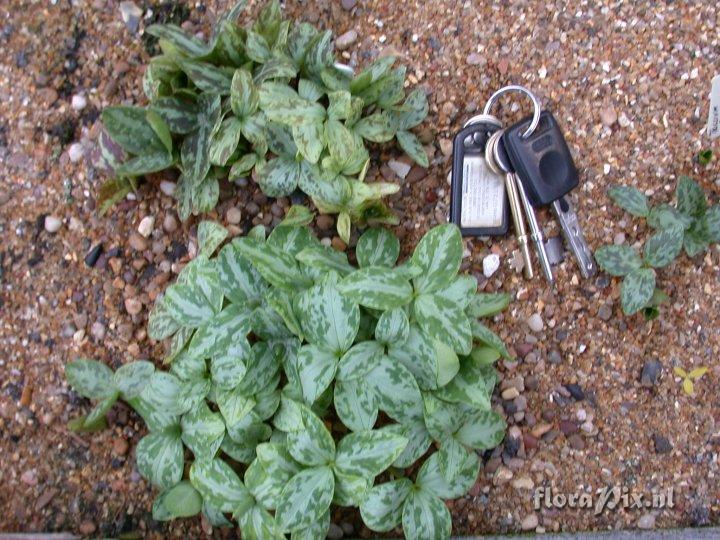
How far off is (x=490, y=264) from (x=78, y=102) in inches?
37.5

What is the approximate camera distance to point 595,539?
155 cm

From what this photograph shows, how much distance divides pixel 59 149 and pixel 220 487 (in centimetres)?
80

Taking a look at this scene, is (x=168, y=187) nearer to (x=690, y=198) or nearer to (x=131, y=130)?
(x=131, y=130)

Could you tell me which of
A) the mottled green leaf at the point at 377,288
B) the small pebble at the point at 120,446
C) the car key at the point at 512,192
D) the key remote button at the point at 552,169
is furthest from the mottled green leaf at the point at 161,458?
the key remote button at the point at 552,169

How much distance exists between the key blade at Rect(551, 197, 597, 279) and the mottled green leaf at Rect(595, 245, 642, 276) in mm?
38

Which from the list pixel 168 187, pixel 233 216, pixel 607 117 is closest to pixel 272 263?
pixel 233 216

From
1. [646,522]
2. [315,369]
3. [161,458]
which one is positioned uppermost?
[315,369]

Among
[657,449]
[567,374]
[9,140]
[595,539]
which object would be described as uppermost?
[9,140]

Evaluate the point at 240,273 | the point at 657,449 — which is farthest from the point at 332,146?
the point at 657,449

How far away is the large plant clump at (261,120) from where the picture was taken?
1442mm

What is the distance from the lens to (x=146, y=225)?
1.60 metres

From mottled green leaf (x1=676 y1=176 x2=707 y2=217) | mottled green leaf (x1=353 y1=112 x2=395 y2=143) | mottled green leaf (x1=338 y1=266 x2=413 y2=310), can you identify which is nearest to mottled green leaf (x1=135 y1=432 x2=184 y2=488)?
mottled green leaf (x1=338 y1=266 x2=413 y2=310)

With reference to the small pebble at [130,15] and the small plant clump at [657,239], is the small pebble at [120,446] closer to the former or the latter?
the small pebble at [130,15]

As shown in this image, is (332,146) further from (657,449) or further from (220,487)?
(657,449)
